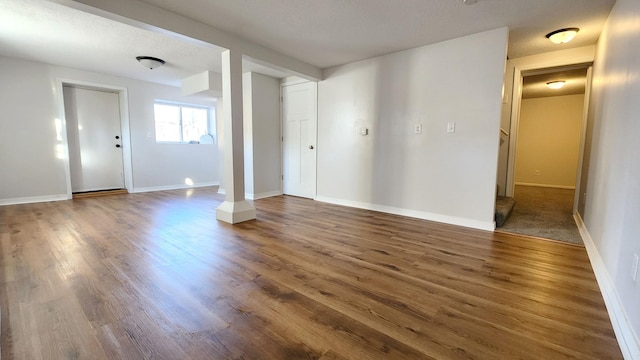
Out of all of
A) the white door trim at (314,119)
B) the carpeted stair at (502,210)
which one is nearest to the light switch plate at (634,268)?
the carpeted stair at (502,210)

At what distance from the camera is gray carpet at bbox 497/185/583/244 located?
9.83ft

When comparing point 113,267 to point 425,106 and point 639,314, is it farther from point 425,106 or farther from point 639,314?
point 425,106

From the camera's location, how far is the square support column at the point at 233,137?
3.25 meters

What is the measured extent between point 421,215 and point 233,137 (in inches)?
104

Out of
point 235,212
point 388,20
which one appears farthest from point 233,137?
point 388,20

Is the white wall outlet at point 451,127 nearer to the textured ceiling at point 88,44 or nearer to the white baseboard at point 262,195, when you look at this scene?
the textured ceiling at point 88,44

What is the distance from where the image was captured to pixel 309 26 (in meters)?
2.99

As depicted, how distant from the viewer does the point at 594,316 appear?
152 cm

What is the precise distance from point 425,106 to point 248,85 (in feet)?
9.91

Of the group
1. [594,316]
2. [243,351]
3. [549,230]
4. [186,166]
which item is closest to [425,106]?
[549,230]

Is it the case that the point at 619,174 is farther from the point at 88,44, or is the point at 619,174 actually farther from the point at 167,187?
the point at 167,187

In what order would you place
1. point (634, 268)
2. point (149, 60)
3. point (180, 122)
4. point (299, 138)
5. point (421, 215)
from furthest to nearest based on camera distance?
1. point (180, 122)
2. point (299, 138)
3. point (149, 60)
4. point (421, 215)
5. point (634, 268)

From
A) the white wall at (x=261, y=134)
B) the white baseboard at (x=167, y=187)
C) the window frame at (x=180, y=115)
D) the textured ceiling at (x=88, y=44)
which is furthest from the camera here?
the window frame at (x=180, y=115)

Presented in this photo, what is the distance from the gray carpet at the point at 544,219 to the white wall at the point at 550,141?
1.78 metres
